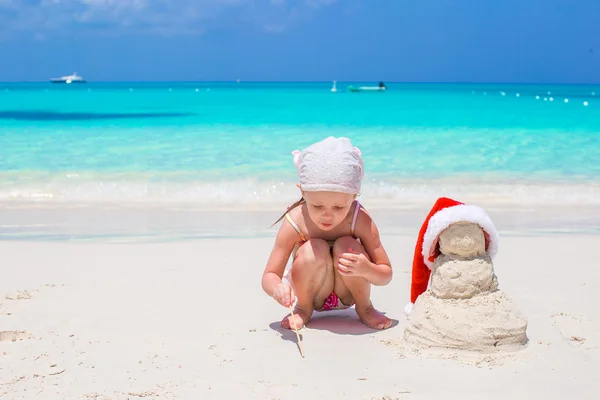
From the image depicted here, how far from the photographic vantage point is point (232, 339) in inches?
141

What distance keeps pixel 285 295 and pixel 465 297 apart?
0.86 meters

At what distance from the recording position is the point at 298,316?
3799 millimetres

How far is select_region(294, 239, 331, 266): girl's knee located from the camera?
363 cm

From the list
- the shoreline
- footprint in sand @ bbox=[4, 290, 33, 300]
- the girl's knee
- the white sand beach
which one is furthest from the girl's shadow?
the shoreline

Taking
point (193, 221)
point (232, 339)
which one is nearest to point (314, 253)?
point (232, 339)

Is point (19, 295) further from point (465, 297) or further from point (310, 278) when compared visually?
point (465, 297)

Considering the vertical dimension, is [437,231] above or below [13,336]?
above

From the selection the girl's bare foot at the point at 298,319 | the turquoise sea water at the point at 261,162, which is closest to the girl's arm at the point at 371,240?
the girl's bare foot at the point at 298,319

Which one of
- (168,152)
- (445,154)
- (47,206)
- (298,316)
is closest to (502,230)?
(298,316)

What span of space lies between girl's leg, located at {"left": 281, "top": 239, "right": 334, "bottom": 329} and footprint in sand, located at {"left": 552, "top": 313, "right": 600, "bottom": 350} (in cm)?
122

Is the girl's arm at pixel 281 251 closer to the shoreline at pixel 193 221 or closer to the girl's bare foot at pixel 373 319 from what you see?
the girl's bare foot at pixel 373 319

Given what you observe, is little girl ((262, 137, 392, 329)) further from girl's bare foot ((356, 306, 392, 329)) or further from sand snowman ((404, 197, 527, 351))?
sand snowman ((404, 197, 527, 351))

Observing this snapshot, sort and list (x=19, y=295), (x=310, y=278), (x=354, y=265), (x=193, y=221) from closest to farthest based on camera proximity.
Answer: (x=354, y=265) → (x=310, y=278) → (x=19, y=295) → (x=193, y=221)

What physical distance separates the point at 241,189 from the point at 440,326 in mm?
6280
